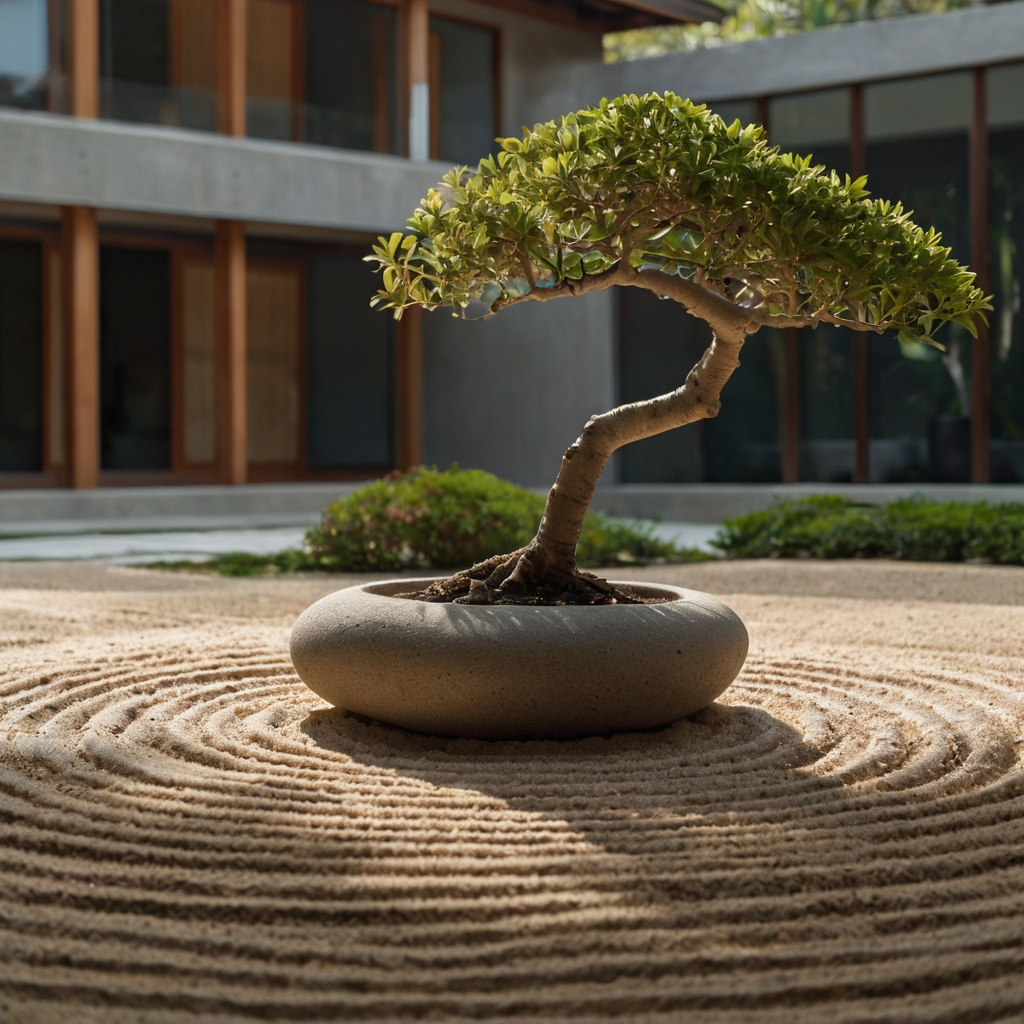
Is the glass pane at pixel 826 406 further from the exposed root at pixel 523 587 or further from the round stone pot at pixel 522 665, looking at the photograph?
the round stone pot at pixel 522 665

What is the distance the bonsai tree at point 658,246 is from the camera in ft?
12.8

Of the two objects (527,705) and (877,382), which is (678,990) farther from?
(877,382)

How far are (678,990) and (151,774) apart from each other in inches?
71.6

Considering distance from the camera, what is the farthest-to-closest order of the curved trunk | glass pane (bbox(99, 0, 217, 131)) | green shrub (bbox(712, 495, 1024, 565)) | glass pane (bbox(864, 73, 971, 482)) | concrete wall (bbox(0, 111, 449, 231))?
glass pane (bbox(864, 73, 971, 482)) → glass pane (bbox(99, 0, 217, 131)) → concrete wall (bbox(0, 111, 449, 231)) → green shrub (bbox(712, 495, 1024, 565)) → the curved trunk

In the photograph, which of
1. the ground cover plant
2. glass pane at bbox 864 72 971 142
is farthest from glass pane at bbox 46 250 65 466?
glass pane at bbox 864 72 971 142

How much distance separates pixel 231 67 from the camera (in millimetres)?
15398

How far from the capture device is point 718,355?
168 inches

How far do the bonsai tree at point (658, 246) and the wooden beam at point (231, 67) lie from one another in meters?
12.1

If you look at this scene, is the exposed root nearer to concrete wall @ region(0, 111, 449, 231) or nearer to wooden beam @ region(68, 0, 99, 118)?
concrete wall @ region(0, 111, 449, 231)

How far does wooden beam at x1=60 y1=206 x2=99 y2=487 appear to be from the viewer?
14.3m

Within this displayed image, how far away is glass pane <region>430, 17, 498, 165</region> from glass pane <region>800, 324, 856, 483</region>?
17.8 ft

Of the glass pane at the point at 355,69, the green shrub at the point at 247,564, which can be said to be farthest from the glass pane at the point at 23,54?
the green shrub at the point at 247,564

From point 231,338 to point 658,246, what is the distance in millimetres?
11794

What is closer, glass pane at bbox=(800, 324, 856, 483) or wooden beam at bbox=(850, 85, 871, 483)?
wooden beam at bbox=(850, 85, 871, 483)
